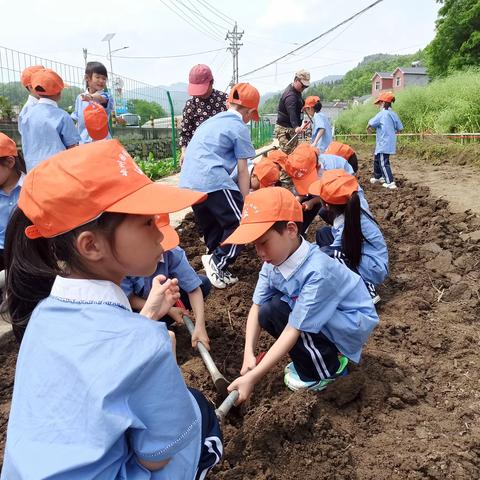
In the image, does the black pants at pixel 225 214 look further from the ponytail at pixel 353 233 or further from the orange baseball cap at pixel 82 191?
the orange baseball cap at pixel 82 191

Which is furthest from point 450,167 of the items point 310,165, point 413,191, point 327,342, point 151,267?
point 151,267

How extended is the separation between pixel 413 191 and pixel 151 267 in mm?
7451

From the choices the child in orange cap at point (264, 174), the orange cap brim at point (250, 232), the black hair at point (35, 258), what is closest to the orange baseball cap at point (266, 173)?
the child in orange cap at point (264, 174)

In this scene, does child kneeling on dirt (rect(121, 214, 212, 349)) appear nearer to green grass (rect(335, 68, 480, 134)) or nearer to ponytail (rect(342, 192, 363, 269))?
ponytail (rect(342, 192, 363, 269))

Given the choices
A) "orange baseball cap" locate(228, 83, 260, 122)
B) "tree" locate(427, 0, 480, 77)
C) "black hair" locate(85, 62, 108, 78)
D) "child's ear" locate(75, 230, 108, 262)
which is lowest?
"child's ear" locate(75, 230, 108, 262)

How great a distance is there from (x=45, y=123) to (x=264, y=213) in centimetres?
299

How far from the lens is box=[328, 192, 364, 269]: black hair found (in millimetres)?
3311

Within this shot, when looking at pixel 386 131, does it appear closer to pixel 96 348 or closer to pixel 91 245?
pixel 91 245

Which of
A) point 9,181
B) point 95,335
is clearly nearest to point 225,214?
point 9,181

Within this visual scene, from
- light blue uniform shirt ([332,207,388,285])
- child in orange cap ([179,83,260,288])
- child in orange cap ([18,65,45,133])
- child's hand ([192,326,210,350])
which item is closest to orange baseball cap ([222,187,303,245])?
child's hand ([192,326,210,350])

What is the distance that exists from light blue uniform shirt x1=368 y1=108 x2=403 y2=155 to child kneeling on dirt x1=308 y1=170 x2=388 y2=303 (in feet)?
18.5

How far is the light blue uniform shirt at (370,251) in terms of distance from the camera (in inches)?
139

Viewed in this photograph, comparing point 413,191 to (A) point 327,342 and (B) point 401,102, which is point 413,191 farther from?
(B) point 401,102

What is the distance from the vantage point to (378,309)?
12.3 ft
